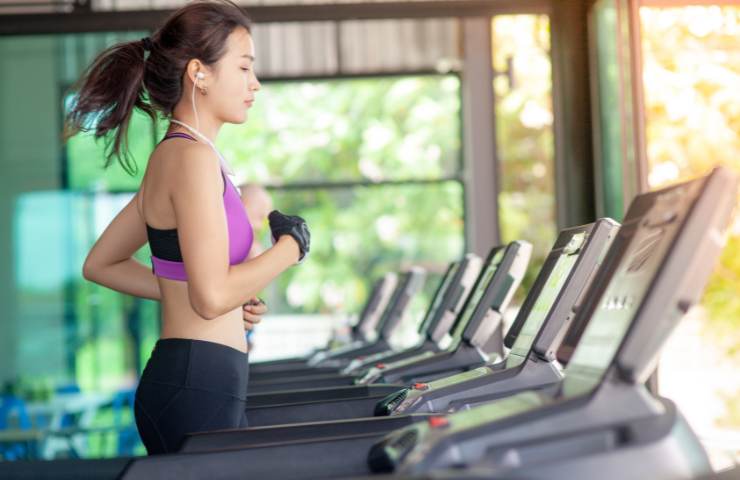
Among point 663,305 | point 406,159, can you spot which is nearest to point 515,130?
point 406,159

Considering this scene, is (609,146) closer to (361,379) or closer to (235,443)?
(361,379)

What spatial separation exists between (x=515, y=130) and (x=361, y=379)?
589 cm

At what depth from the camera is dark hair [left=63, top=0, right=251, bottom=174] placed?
248 cm

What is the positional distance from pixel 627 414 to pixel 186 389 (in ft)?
3.21

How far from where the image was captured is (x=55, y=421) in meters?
7.73

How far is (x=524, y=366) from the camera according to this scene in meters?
2.69

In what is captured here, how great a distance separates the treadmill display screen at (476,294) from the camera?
3.75 meters

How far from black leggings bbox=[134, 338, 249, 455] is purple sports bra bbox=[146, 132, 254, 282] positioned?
136 millimetres

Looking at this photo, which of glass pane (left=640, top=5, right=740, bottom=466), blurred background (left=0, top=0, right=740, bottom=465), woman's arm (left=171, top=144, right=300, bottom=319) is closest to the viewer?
woman's arm (left=171, top=144, right=300, bottom=319)

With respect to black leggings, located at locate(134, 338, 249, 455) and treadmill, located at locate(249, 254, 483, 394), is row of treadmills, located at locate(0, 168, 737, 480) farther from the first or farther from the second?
treadmill, located at locate(249, 254, 483, 394)

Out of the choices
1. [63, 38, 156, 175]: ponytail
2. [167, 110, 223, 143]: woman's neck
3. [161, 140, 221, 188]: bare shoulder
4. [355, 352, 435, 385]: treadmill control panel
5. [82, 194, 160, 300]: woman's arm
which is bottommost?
[355, 352, 435, 385]: treadmill control panel

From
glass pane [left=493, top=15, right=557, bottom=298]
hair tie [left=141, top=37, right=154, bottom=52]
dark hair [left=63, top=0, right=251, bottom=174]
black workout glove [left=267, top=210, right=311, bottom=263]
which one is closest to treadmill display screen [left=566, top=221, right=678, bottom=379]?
black workout glove [left=267, top=210, right=311, bottom=263]

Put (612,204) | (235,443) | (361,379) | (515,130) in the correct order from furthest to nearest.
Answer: (515,130) → (612,204) → (361,379) → (235,443)

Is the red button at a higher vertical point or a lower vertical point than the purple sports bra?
lower
